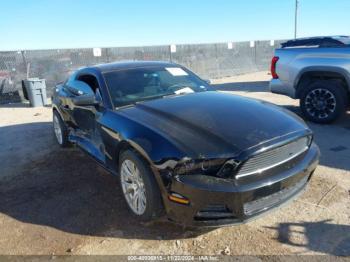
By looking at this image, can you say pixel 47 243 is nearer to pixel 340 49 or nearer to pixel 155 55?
pixel 340 49

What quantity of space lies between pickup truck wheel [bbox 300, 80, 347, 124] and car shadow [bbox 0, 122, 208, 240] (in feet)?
14.3

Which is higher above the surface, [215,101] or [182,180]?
[215,101]

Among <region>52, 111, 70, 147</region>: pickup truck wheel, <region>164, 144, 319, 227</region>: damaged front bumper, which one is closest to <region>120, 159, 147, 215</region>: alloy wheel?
<region>164, 144, 319, 227</region>: damaged front bumper

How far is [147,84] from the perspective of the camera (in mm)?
4312

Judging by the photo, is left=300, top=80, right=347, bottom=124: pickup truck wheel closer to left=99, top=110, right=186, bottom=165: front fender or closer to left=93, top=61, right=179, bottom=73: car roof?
left=93, top=61, right=179, bottom=73: car roof

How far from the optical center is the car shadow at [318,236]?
2.82 meters

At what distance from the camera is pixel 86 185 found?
4367 millimetres

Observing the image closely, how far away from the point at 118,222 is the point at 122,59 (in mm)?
12216

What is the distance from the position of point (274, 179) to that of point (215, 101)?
1302mm

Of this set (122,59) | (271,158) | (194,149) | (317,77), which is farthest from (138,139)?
(122,59)

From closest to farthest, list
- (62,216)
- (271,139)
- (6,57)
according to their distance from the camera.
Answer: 1. (271,139)
2. (62,216)
3. (6,57)

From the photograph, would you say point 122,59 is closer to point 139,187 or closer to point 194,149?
point 139,187

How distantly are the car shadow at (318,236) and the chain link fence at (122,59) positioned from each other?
11722 millimetres

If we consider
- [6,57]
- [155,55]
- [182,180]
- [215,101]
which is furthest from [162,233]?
[155,55]
